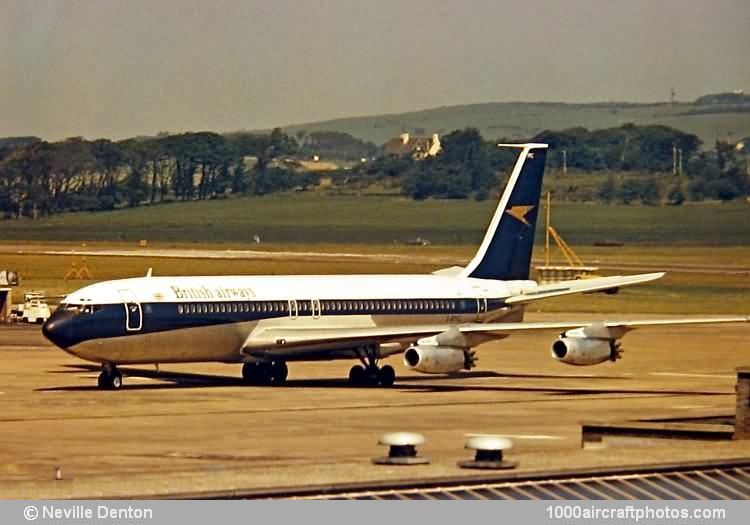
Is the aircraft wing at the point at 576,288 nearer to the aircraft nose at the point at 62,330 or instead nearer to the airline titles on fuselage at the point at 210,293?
the airline titles on fuselage at the point at 210,293

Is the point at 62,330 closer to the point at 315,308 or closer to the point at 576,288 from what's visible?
the point at 315,308

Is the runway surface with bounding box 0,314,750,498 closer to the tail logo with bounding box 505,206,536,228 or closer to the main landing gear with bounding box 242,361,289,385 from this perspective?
the main landing gear with bounding box 242,361,289,385

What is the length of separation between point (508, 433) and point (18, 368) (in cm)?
2523

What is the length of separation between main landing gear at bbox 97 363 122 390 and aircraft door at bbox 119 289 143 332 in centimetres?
192

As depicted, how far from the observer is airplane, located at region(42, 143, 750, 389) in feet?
189

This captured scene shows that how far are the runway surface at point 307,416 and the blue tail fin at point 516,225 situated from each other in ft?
12.3

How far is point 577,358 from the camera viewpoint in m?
59.1

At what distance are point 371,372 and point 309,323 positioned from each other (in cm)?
252

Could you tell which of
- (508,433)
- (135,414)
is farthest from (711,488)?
(135,414)

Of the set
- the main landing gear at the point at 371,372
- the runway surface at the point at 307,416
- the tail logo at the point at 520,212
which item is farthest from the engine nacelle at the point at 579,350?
the tail logo at the point at 520,212

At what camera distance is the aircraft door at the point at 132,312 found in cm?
5759

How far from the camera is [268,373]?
2436 inches

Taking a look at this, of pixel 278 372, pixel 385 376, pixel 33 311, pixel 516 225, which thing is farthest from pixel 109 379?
pixel 33 311
